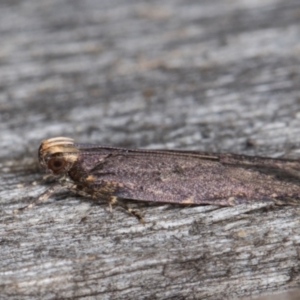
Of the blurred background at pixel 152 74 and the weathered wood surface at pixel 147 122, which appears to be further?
the blurred background at pixel 152 74

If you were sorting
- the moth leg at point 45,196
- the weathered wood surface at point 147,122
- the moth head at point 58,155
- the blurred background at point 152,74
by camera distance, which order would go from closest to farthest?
the weathered wood surface at point 147,122 → the moth leg at point 45,196 → the moth head at point 58,155 → the blurred background at point 152,74

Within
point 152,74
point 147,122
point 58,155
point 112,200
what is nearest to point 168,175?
point 112,200

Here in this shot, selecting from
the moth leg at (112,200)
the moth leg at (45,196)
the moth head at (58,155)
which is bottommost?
the moth leg at (112,200)

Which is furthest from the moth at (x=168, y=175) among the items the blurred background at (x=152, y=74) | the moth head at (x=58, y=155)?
the blurred background at (x=152, y=74)

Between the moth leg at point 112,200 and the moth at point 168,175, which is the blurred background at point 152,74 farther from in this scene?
the moth leg at point 112,200

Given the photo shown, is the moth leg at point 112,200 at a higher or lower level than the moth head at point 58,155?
lower

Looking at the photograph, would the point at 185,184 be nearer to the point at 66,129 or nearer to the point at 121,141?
the point at 121,141

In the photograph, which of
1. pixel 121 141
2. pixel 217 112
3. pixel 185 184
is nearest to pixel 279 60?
pixel 217 112

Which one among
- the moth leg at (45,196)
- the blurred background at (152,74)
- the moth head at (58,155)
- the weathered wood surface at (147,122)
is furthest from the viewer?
the blurred background at (152,74)

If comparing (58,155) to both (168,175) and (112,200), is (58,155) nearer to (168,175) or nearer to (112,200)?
(112,200)
